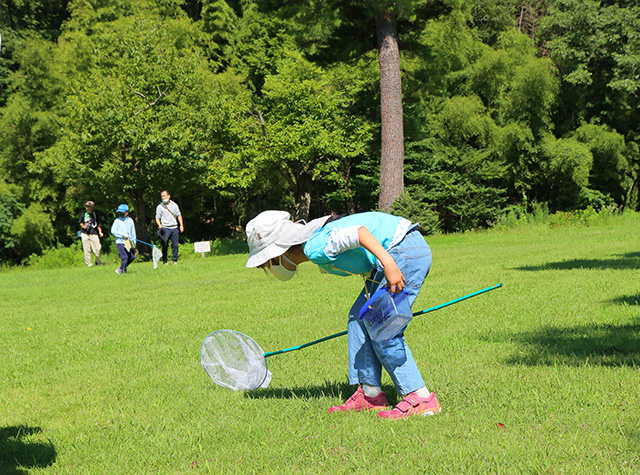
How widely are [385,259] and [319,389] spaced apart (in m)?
1.56

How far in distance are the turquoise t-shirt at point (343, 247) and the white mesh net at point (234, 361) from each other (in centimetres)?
99

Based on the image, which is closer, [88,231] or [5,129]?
[88,231]

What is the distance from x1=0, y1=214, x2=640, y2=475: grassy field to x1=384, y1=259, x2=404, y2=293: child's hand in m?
0.85

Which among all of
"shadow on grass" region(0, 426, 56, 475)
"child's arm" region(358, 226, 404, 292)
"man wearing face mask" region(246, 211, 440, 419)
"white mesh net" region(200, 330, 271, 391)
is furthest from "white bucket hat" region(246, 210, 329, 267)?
Answer: "shadow on grass" region(0, 426, 56, 475)

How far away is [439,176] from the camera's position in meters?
27.3

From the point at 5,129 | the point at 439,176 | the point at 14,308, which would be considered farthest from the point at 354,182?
the point at 14,308

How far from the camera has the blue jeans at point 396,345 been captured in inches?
160

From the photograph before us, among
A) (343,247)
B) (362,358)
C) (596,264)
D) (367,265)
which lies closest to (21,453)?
(362,358)

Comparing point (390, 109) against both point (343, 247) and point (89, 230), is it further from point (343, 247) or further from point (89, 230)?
point (343, 247)

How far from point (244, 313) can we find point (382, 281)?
15.2ft

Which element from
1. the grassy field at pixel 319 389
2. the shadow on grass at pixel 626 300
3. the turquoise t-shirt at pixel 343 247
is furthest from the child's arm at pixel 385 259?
the shadow on grass at pixel 626 300

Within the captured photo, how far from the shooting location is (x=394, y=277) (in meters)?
3.74

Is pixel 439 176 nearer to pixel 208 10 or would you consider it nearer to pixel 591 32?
pixel 591 32

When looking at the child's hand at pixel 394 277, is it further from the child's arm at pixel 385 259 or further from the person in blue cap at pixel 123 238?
the person in blue cap at pixel 123 238
